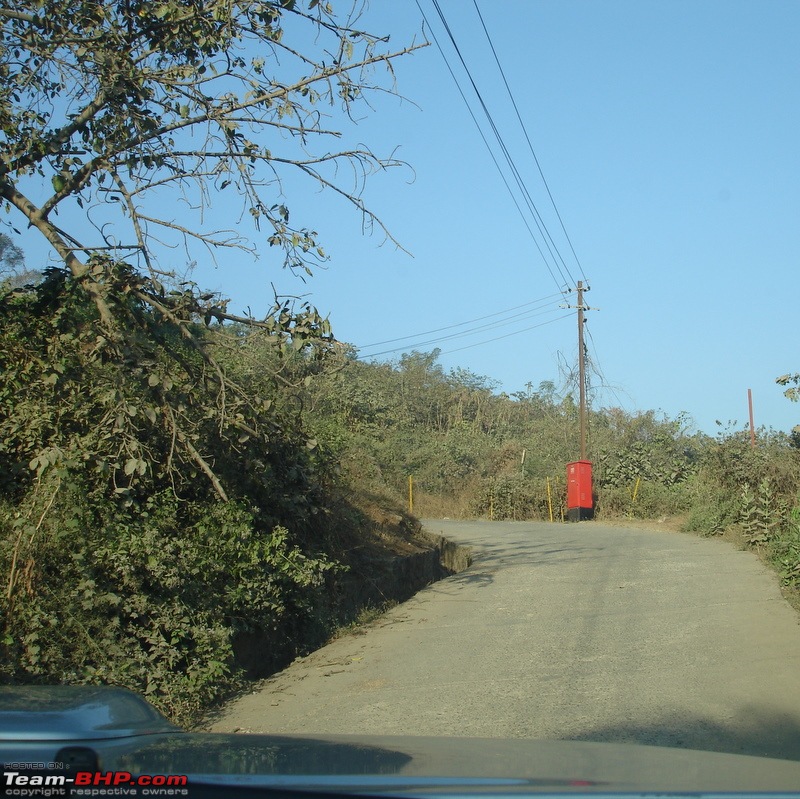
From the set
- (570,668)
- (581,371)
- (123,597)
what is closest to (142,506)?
(123,597)

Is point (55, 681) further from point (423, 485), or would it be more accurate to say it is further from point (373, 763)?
point (423, 485)

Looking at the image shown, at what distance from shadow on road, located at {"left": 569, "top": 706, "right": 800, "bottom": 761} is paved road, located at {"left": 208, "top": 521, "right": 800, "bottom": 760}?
0.6 inches

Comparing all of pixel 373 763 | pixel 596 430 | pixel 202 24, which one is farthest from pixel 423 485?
pixel 373 763

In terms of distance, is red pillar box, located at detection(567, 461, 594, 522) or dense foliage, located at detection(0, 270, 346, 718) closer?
dense foliage, located at detection(0, 270, 346, 718)

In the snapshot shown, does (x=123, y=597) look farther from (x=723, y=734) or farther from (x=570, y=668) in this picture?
(x=723, y=734)

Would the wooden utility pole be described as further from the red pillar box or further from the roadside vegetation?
the roadside vegetation
